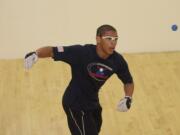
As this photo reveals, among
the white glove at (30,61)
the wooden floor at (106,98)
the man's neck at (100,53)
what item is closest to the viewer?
the white glove at (30,61)

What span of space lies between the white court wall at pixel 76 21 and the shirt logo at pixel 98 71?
8.82 ft

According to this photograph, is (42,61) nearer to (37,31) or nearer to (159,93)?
(37,31)

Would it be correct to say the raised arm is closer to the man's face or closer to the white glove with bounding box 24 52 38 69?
the white glove with bounding box 24 52 38 69

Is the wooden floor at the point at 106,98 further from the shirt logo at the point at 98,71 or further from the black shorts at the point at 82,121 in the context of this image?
the shirt logo at the point at 98,71

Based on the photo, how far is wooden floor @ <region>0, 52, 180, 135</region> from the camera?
4625 mm

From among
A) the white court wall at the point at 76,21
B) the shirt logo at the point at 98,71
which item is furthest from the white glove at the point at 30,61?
the white court wall at the point at 76,21

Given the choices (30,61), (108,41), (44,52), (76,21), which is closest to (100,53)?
(108,41)

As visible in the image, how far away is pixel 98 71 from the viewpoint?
3467 millimetres

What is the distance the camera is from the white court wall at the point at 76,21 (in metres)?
6.01

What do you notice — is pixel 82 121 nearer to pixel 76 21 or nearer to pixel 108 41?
pixel 108 41

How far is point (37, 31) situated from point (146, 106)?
194cm

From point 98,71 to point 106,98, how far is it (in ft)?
5.78

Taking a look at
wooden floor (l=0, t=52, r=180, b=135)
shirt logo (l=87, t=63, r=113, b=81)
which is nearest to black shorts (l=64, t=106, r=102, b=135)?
shirt logo (l=87, t=63, r=113, b=81)

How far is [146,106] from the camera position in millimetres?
5023
